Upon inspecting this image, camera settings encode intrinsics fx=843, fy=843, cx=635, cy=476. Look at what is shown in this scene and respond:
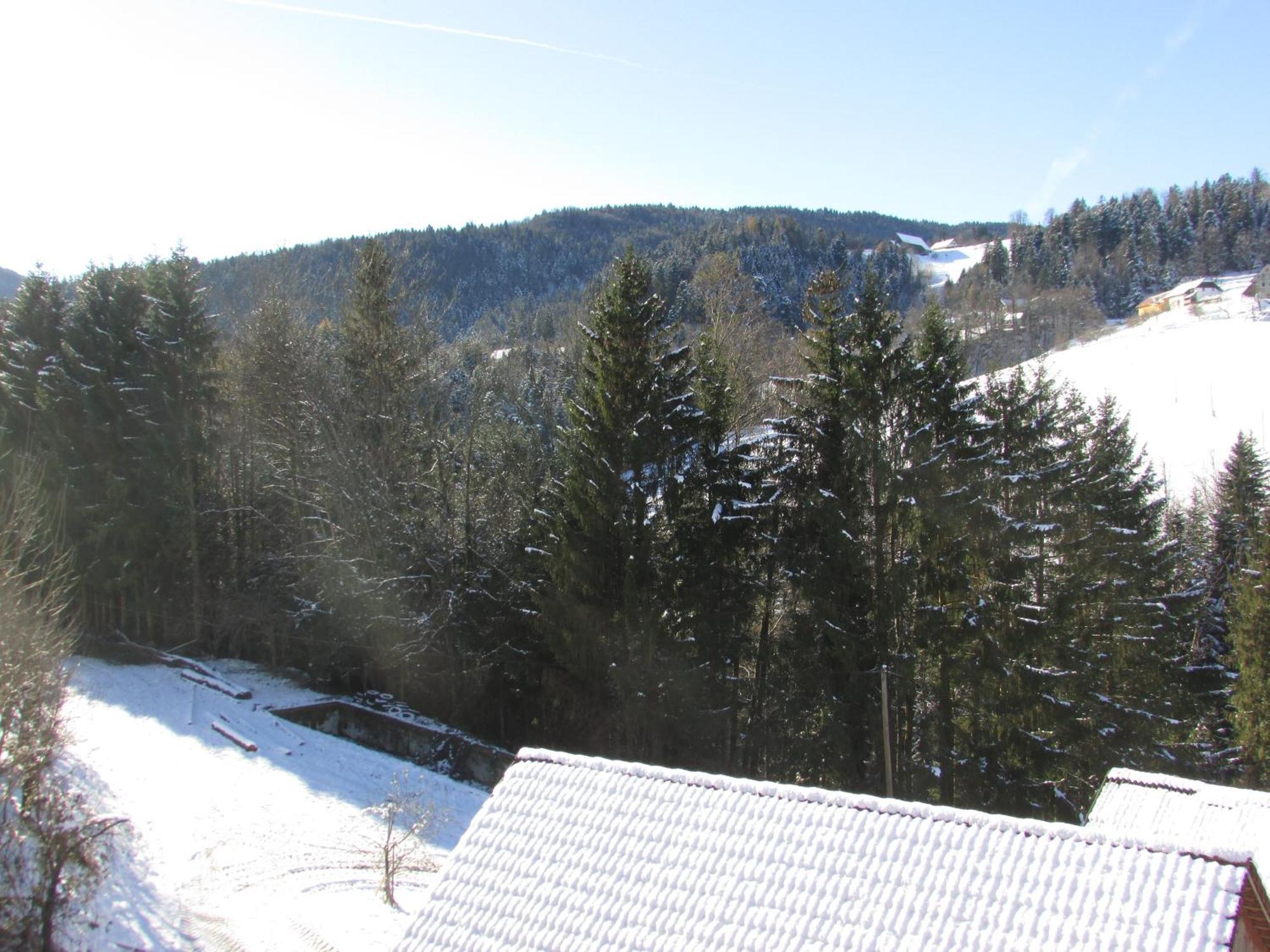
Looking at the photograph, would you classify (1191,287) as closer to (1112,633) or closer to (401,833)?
(1112,633)

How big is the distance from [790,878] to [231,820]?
45.3 feet

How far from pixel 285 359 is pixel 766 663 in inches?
680

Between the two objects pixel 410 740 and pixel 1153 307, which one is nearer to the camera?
pixel 410 740

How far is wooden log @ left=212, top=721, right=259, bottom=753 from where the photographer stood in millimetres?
19312

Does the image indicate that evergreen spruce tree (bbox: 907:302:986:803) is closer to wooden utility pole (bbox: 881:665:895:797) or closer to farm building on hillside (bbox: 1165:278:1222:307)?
wooden utility pole (bbox: 881:665:895:797)

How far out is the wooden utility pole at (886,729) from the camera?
52.6 feet

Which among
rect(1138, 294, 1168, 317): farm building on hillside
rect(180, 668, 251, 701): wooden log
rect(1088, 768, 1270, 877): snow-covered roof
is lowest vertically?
rect(180, 668, 251, 701): wooden log

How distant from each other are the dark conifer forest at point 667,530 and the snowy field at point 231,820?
12.4ft

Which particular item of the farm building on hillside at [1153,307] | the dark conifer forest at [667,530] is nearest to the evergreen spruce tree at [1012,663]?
the dark conifer forest at [667,530]

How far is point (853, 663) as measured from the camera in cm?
1809

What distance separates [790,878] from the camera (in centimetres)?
615

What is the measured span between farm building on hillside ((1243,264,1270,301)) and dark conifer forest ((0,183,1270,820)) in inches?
2430

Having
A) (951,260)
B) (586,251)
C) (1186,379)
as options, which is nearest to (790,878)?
(1186,379)

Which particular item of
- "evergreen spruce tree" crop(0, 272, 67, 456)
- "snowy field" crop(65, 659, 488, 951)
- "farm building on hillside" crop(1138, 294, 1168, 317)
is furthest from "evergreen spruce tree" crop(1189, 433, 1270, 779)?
"farm building on hillside" crop(1138, 294, 1168, 317)
